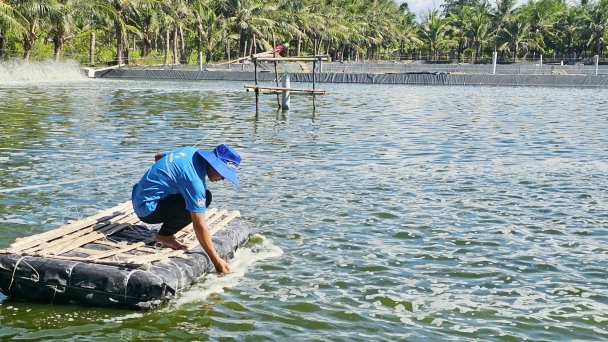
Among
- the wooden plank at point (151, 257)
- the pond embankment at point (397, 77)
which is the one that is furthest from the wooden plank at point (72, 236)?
the pond embankment at point (397, 77)

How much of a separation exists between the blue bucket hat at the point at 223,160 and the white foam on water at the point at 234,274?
3.90 ft

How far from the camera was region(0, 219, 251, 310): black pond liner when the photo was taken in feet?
22.1

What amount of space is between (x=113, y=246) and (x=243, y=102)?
86.6 ft

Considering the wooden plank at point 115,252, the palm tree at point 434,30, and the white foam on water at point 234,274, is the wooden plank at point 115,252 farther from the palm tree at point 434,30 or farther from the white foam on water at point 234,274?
the palm tree at point 434,30

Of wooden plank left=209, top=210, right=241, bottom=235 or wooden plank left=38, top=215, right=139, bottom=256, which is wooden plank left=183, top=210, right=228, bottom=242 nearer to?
wooden plank left=209, top=210, right=241, bottom=235

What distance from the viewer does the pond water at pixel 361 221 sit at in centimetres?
677

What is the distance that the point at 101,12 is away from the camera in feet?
177

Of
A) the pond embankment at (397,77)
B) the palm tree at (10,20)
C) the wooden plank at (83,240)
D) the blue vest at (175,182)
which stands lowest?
the wooden plank at (83,240)

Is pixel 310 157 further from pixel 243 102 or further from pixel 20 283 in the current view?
pixel 243 102

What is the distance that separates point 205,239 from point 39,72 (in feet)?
149

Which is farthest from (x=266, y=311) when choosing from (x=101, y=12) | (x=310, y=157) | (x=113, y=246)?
(x=101, y=12)

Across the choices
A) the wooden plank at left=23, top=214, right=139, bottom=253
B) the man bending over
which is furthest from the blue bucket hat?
the wooden plank at left=23, top=214, right=139, bottom=253

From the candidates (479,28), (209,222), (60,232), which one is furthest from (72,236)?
(479,28)

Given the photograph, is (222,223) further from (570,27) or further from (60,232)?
(570,27)
